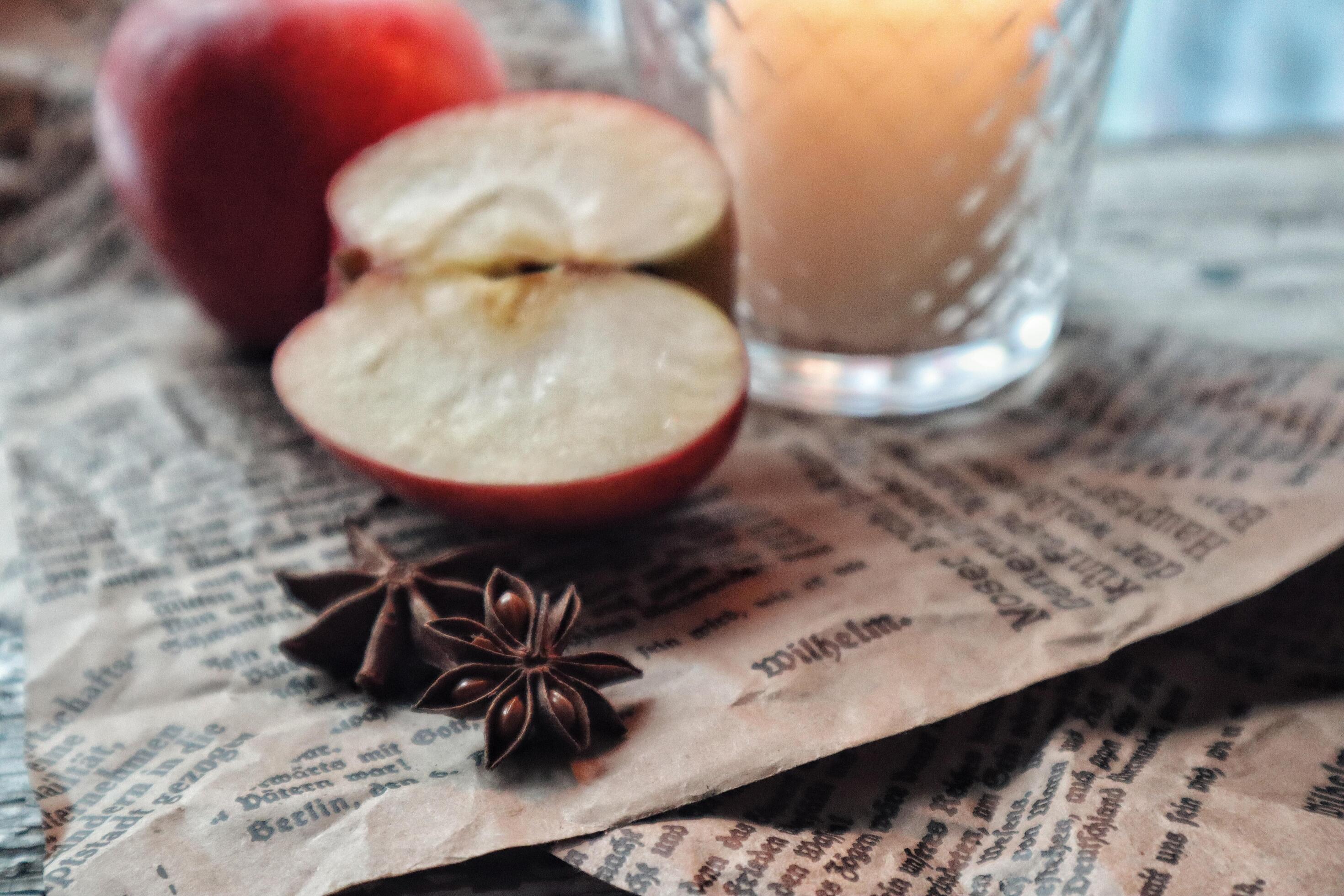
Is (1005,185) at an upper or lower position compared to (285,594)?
upper

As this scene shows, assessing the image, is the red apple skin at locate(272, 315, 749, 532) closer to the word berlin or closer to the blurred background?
the word berlin

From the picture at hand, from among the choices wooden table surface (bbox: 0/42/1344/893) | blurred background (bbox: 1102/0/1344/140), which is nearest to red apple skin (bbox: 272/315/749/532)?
wooden table surface (bbox: 0/42/1344/893)

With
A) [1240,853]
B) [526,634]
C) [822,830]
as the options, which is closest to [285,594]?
[526,634]

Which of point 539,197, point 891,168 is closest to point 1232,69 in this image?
point 891,168

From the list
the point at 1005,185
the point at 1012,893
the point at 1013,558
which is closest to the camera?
the point at 1012,893

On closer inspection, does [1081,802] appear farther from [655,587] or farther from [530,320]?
[530,320]

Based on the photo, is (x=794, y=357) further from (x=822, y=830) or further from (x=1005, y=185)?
(x=822, y=830)

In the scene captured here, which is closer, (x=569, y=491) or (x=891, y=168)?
(x=569, y=491)
